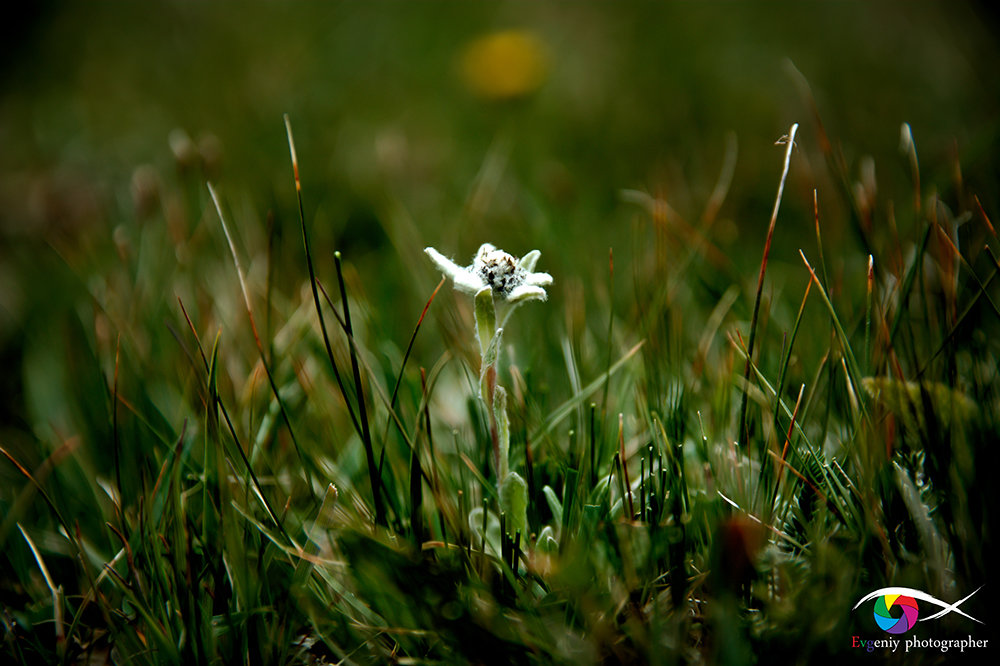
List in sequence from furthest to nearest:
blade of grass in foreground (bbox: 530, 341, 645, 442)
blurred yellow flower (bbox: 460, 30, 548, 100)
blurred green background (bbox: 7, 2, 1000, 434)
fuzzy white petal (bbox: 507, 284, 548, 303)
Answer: blurred yellow flower (bbox: 460, 30, 548, 100)
blurred green background (bbox: 7, 2, 1000, 434)
blade of grass in foreground (bbox: 530, 341, 645, 442)
fuzzy white petal (bbox: 507, 284, 548, 303)

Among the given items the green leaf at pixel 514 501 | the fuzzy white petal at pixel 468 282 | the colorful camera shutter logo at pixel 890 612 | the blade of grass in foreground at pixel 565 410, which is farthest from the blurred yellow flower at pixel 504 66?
the colorful camera shutter logo at pixel 890 612

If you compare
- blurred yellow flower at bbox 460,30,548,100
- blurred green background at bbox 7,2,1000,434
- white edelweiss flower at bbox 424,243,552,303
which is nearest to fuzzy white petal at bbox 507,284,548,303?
white edelweiss flower at bbox 424,243,552,303

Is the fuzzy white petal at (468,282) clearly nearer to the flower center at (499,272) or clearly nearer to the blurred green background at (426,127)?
the flower center at (499,272)

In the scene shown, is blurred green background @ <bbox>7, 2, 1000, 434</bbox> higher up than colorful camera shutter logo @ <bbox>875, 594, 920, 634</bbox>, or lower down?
higher up

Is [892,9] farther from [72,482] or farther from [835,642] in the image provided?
[72,482]

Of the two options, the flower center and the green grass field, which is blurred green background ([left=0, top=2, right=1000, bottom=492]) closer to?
the green grass field

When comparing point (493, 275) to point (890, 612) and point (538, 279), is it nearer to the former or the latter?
point (538, 279)

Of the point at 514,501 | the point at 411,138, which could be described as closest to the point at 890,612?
the point at 514,501

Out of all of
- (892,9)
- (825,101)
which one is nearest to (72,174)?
(825,101)
